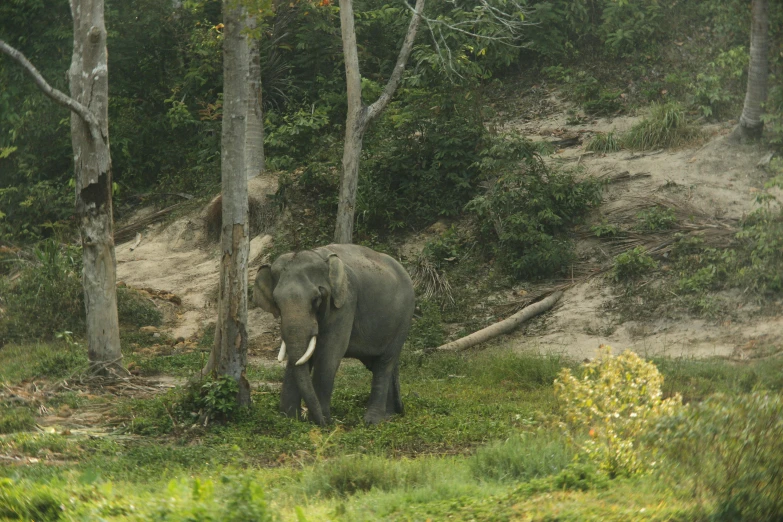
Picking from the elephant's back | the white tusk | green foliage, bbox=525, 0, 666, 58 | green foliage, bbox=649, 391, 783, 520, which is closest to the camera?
green foliage, bbox=649, 391, 783, 520

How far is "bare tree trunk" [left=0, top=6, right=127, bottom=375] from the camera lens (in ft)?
42.1

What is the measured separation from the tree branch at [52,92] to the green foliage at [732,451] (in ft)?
27.3

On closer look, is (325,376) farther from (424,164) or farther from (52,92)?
(424,164)

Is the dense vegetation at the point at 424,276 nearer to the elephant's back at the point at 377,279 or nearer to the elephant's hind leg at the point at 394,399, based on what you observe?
the elephant's hind leg at the point at 394,399

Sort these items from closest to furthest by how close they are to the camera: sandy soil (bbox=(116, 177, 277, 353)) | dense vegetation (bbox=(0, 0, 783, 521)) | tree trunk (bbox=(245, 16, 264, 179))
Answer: dense vegetation (bbox=(0, 0, 783, 521)) < sandy soil (bbox=(116, 177, 277, 353)) < tree trunk (bbox=(245, 16, 264, 179))

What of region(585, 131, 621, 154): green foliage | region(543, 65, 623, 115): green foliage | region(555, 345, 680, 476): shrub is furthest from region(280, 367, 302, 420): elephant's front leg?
region(543, 65, 623, 115): green foliage

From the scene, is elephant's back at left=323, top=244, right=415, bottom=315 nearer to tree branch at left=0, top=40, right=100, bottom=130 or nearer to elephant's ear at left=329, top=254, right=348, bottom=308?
elephant's ear at left=329, top=254, right=348, bottom=308

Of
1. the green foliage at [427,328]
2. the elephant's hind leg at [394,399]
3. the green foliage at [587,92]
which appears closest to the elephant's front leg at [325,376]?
the elephant's hind leg at [394,399]

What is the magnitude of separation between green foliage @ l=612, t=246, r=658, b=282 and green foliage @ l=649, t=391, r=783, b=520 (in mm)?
9558

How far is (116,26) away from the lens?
23328mm

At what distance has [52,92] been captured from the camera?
480 inches

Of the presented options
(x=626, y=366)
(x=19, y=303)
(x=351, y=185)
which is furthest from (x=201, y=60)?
(x=626, y=366)

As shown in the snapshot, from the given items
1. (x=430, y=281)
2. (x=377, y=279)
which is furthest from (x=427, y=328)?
(x=377, y=279)

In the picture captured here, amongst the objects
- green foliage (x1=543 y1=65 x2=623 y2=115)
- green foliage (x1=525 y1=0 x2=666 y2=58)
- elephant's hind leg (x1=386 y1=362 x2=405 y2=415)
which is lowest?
elephant's hind leg (x1=386 y1=362 x2=405 y2=415)
